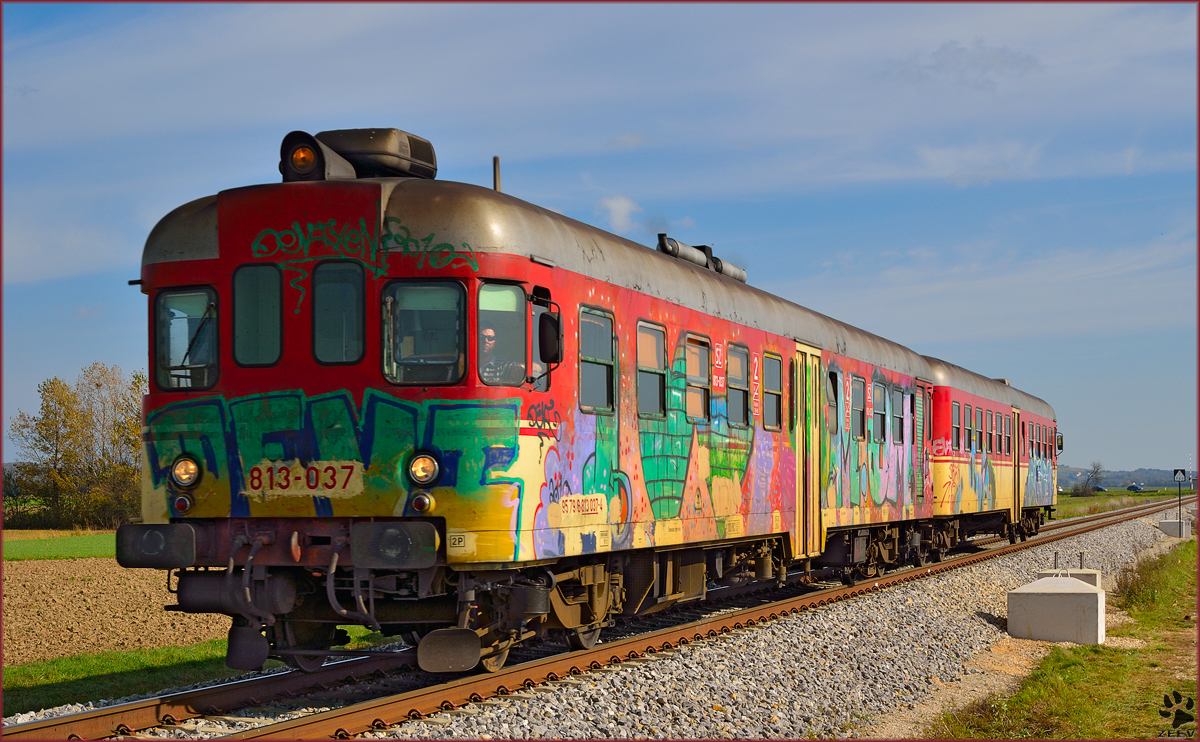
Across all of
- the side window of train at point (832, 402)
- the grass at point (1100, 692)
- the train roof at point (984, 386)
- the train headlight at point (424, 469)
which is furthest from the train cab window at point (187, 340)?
the train roof at point (984, 386)

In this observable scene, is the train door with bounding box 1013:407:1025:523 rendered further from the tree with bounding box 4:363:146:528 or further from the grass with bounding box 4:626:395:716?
the tree with bounding box 4:363:146:528

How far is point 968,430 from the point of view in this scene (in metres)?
23.0

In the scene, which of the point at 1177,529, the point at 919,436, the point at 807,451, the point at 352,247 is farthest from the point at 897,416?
the point at 1177,529

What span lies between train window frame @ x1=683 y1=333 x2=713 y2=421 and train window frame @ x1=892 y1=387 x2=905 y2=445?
754cm

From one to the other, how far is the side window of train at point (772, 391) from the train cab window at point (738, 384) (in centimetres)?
56

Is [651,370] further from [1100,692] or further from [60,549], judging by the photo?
[60,549]

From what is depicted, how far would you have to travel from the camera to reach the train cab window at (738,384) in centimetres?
1216

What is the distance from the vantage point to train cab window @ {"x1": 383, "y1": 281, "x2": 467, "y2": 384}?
318 inches

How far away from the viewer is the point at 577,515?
8.91 m

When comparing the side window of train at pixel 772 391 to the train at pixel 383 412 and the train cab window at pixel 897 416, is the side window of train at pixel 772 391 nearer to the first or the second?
the train at pixel 383 412

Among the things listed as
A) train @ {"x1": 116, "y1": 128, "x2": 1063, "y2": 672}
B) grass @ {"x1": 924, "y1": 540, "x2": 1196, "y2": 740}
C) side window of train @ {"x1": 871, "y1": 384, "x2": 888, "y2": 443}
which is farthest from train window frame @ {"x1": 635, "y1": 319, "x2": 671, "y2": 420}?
side window of train @ {"x1": 871, "y1": 384, "x2": 888, "y2": 443}

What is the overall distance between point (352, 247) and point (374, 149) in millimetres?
1305

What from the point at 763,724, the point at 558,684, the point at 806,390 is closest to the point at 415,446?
the point at 558,684

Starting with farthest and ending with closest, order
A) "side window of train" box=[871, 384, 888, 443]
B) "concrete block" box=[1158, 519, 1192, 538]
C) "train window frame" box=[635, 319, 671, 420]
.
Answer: "concrete block" box=[1158, 519, 1192, 538] → "side window of train" box=[871, 384, 888, 443] → "train window frame" box=[635, 319, 671, 420]
